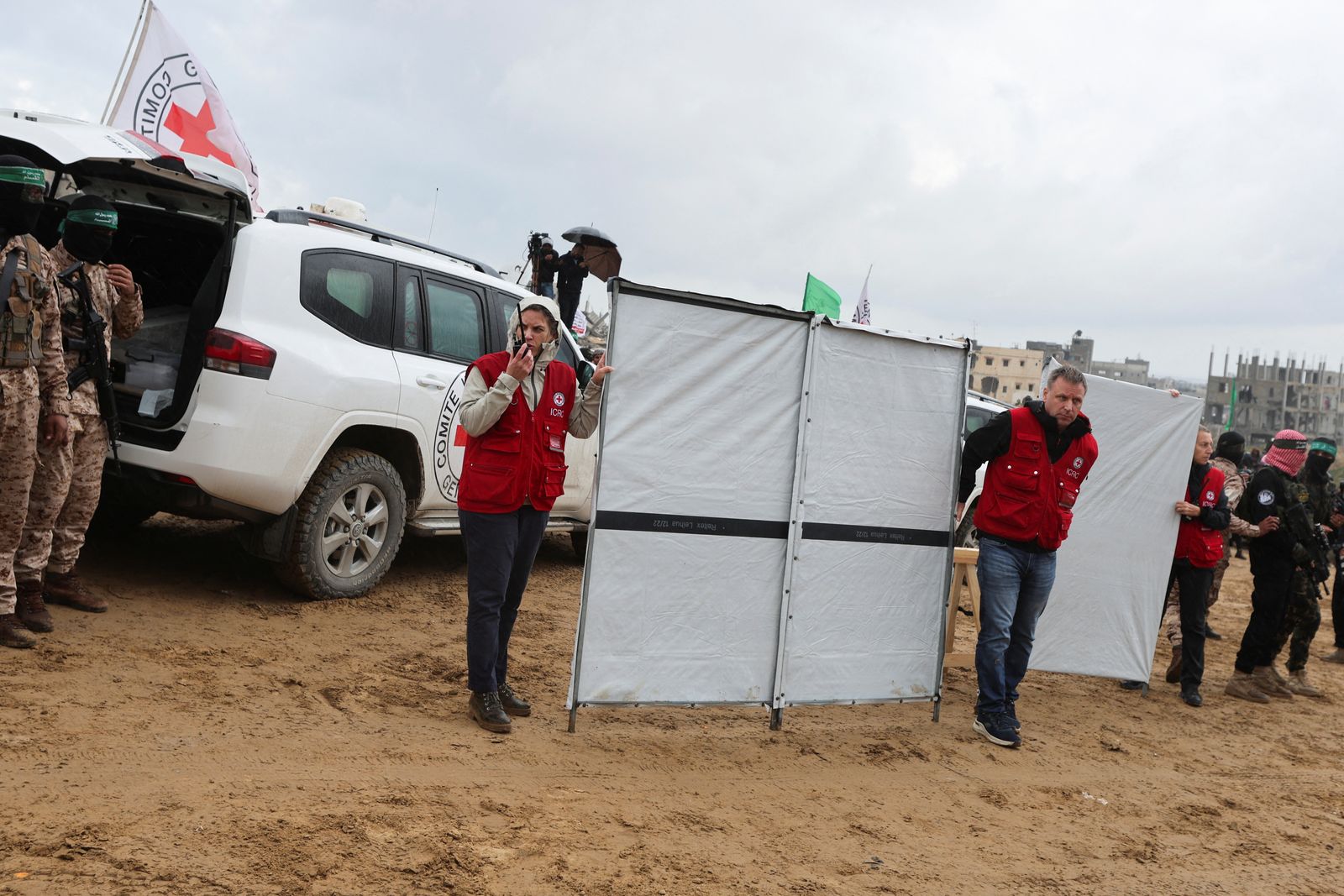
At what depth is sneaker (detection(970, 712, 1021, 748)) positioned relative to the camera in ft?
18.5

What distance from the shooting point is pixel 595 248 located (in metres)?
10.4

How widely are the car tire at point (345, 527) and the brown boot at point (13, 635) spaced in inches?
54.1

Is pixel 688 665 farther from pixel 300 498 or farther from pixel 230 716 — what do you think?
pixel 300 498

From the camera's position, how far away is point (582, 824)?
3.80 metres

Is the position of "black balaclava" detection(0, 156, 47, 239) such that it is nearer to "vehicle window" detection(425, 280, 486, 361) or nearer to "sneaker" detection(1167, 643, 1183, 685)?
"vehicle window" detection(425, 280, 486, 361)

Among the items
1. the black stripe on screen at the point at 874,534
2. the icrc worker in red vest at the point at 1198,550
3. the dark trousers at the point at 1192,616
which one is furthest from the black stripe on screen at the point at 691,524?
the dark trousers at the point at 1192,616

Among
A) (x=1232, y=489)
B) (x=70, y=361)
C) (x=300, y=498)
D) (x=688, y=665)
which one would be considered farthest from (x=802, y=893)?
(x=1232, y=489)

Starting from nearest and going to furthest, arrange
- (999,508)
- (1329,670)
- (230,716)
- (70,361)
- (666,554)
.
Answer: (230,716) < (666,554) < (70,361) < (999,508) < (1329,670)

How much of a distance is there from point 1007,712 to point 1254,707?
2.83 metres

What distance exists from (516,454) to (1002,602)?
2.78 meters

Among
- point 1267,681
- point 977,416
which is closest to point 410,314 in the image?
point 977,416

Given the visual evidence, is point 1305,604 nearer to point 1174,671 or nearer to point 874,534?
point 1174,671

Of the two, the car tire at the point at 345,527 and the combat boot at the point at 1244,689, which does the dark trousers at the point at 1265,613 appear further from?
the car tire at the point at 345,527

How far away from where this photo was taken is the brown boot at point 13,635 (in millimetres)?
4730
